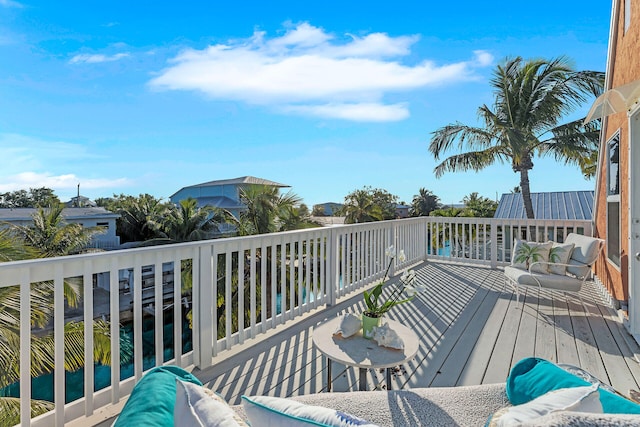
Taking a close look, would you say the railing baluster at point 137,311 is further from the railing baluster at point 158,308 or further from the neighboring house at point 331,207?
the neighboring house at point 331,207

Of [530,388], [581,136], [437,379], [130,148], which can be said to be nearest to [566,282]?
[437,379]

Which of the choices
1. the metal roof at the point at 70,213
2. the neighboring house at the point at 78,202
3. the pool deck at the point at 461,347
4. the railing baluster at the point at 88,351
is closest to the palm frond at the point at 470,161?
the pool deck at the point at 461,347

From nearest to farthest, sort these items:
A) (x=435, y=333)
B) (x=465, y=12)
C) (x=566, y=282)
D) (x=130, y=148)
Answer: (x=435, y=333)
(x=566, y=282)
(x=465, y=12)
(x=130, y=148)

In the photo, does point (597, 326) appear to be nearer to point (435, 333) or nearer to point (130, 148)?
point (435, 333)

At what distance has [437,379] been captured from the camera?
8.02 ft

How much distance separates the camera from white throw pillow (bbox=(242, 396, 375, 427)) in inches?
31.0

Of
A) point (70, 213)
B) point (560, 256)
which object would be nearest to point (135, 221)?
point (70, 213)

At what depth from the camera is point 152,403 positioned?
895mm

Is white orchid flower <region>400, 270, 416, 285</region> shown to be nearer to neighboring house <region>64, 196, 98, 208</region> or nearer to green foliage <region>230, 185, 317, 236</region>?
green foliage <region>230, 185, 317, 236</region>

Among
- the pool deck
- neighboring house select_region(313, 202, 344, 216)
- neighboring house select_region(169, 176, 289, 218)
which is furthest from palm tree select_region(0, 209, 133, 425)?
neighboring house select_region(169, 176, 289, 218)

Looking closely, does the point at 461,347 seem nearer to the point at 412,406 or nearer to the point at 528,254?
the point at 412,406

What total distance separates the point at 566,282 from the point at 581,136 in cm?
754

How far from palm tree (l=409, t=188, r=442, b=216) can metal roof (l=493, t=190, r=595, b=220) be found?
70.8 ft

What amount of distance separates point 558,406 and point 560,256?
173 inches
